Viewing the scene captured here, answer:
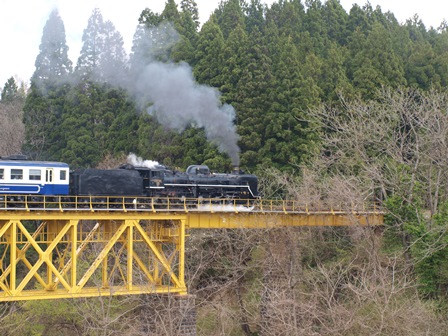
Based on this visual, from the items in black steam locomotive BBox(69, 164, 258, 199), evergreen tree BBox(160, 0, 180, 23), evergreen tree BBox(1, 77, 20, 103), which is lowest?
black steam locomotive BBox(69, 164, 258, 199)

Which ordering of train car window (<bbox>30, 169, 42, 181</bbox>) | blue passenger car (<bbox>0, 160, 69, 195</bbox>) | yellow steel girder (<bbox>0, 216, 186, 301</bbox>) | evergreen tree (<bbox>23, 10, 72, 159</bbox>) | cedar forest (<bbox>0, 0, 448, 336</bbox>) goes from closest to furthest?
yellow steel girder (<bbox>0, 216, 186, 301</bbox>) → blue passenger car (<bbox>0, 160, 69, 195</bbox>) → train car window (<bbox>30, 169, 42, 181</bbox>) → cedar forest (<bbox>0, 0, 448, 336</bbox>) → evergreen tree (<bbox>23, 10, 72, 159</bbox>)

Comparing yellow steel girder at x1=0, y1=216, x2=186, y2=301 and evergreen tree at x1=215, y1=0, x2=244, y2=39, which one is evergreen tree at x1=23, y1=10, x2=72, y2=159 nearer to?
evergreen tree at x1=215, y1=0, x2=244, y2=39

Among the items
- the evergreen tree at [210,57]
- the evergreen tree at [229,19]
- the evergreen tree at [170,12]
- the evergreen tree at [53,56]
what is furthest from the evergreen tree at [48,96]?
the evergreen tree at [229,19]

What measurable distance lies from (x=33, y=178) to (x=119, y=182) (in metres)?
4.12

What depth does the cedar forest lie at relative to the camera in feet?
118

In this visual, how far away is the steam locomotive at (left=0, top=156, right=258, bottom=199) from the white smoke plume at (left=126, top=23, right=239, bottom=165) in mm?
7918

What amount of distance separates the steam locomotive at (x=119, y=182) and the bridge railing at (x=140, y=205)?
0.36m

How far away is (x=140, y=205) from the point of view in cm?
3600

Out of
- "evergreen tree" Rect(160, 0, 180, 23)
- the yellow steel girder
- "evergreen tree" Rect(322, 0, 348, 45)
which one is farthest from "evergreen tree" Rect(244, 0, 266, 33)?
the yellow steel girder

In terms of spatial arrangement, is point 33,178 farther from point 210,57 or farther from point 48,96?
point 48,96

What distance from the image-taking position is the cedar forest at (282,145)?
35875 millimetres

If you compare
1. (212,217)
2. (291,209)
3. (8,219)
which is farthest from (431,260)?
(8,219)

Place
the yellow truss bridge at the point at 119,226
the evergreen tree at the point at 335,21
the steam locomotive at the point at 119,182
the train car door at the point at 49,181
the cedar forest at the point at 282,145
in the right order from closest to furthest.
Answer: the yellow truss bridge at the point at 119,226 < the steam locomotive at the point at 119,182 < the train car door at the point at 49,181 < the cedar forest at the point at 282,145 < the evergreen tree at the point at 335,21

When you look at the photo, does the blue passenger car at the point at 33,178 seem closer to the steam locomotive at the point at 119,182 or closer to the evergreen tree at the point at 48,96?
the steam locomotive at the point at 119,182
